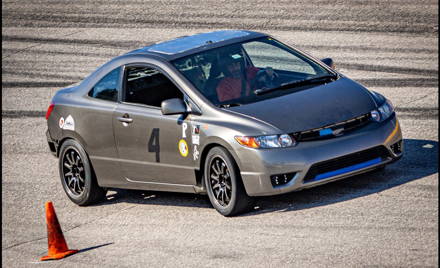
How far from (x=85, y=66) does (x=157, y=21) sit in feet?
9.81

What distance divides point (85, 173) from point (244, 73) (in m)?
2.39

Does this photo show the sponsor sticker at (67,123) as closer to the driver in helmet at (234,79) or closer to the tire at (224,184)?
the driver in helmet at (234,79)

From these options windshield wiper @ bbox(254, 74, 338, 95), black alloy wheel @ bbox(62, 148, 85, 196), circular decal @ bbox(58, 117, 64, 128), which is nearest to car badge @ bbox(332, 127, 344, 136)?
windshield wiper @ bbox(254, 74, 338, 95)

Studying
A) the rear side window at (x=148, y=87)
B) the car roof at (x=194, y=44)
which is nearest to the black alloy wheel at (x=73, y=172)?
the rear side window at (x=148, y=87)

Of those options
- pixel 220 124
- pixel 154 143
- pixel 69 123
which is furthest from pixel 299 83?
pixel 69 123

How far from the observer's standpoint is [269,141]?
904cm

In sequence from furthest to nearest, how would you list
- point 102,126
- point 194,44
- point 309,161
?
point 102,126 → point 194,44 → point 309,161

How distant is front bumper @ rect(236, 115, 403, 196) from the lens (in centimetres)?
897

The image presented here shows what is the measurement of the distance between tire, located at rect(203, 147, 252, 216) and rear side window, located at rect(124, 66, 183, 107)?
95 centimetres

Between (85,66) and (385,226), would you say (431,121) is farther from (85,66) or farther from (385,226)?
(85,66)

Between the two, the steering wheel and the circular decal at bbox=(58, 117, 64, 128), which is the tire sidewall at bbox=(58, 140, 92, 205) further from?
the steering wheel

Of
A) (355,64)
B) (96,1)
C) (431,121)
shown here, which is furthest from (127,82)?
(96,1)

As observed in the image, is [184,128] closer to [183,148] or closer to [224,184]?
[183,148]

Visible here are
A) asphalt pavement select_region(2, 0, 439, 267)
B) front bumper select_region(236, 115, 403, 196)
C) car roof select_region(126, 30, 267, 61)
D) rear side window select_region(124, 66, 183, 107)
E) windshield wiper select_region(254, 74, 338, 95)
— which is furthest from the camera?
car roof select_region(126, 30, 267, 61)
